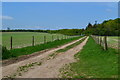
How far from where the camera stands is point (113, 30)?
102 metres

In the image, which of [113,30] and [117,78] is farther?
[113,30]

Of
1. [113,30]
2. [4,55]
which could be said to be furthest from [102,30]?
[4,55]

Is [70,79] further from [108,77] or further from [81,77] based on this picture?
[108,77]

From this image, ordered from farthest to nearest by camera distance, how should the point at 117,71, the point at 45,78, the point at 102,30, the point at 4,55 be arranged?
the point at 102,30
the point at 4,55
the point at 117,71
the point at 45,78

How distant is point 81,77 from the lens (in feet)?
23.6

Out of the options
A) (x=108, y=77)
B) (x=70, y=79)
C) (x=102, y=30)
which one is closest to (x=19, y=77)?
(x=70, y=79)

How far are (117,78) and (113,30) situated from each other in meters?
99.3

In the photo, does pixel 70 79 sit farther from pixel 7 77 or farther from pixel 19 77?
pixel 7 77

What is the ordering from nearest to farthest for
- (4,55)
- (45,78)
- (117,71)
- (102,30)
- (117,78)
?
(117,78)
(45,78)
(117,71)
(4,55)
(102,30)

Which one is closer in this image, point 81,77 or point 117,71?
point 81,77

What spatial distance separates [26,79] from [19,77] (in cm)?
51

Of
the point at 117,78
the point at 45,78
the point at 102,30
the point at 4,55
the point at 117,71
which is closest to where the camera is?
the point at 117,78

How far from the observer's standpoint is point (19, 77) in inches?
298

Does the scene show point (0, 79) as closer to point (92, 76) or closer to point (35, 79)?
point (35, 79)
